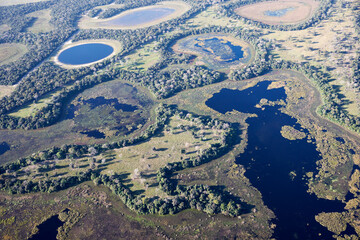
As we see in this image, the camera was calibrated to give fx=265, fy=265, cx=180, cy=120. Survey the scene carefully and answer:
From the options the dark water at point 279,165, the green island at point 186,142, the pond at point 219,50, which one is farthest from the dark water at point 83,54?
the dark water at point 279,165

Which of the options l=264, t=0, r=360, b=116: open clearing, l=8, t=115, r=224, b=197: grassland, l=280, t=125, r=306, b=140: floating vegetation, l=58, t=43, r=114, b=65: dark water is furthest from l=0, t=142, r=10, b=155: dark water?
l=264, t=0, r=360, b=116: open clearing

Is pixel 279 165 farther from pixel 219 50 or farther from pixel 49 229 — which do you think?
pixel 219 50

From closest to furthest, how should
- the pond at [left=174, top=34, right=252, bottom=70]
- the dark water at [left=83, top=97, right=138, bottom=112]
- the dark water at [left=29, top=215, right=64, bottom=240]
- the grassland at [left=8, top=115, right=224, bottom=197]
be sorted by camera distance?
the dark water at [left=29, top=215, right=64, bottom=240] < the grassland at [left=8, top=115, right=224, bottom=197] < the dark water at [left=83, top=97, right=138, bottom=112] < the pond at [left=174, top=34, right=252, bottom=70]

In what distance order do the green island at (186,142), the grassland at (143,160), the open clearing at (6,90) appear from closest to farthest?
the green island at (186,142)
the grassland at (143,160)
the open clearing at (6,90)

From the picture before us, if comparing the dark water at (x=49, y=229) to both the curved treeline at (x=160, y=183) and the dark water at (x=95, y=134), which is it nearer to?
the curved treeline at (x=160, y=183)

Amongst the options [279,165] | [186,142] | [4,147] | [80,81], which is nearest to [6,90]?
[80,81]

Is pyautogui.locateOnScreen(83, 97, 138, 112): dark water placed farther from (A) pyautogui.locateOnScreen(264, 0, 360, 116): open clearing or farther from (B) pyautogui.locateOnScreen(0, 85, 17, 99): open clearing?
(A) pyautogui.locateOnScreen(264, 0, 360, 116): open clearing
